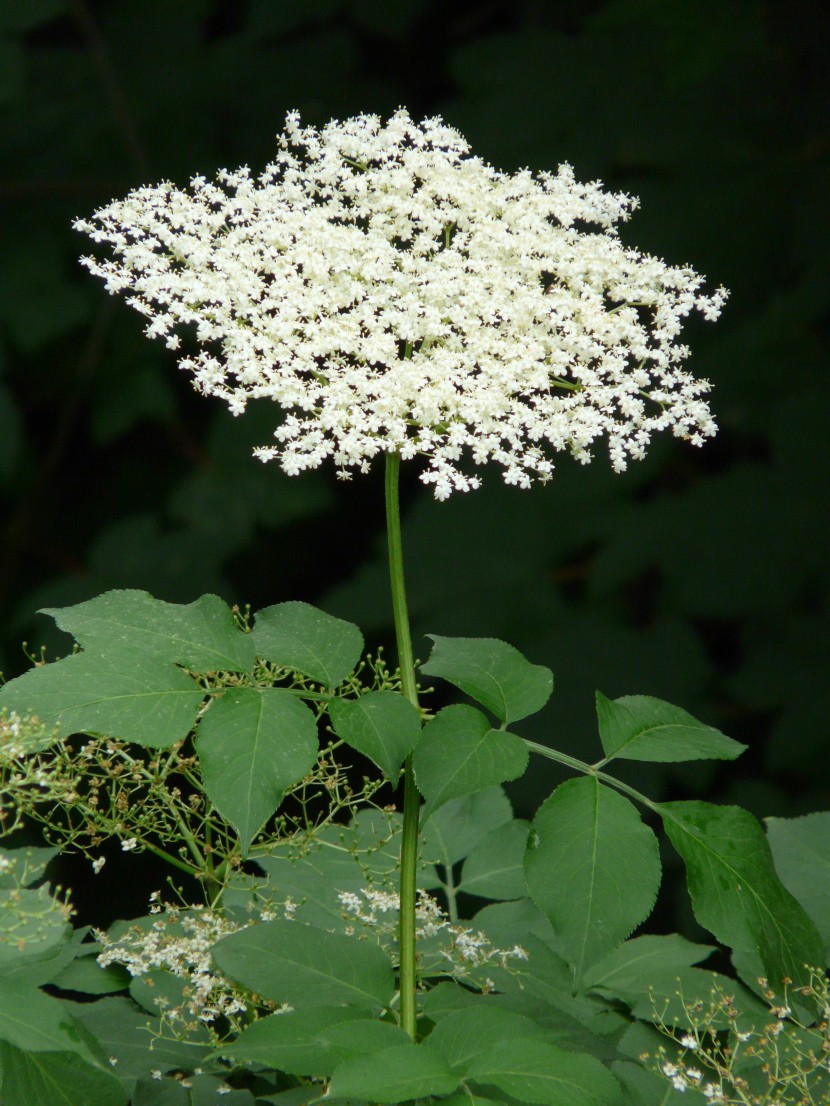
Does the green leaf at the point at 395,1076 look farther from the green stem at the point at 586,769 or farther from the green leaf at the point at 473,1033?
the green stem at the point at 586,769

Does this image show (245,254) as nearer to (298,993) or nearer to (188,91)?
(298,993)

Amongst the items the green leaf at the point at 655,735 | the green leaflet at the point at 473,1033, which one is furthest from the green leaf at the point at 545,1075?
the green leaf at the point at 655,735

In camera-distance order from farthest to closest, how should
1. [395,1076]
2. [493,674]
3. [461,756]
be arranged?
[493,674] → [461,756] → [395,1076]

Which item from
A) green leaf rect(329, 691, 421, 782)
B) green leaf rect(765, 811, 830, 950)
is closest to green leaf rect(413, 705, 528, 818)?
green leaf rect(329, 691, 421, 782)

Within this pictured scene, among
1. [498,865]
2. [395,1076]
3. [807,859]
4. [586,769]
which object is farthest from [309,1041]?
[807,859]

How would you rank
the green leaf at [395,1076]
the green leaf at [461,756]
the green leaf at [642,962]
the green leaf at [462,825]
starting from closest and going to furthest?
the green leaf at [395,1076]
the green leaf at [461,756]
the green leaf at [642,962]
the green leaf at [462,825]

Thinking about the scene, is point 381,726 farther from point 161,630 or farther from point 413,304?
point 413,304
